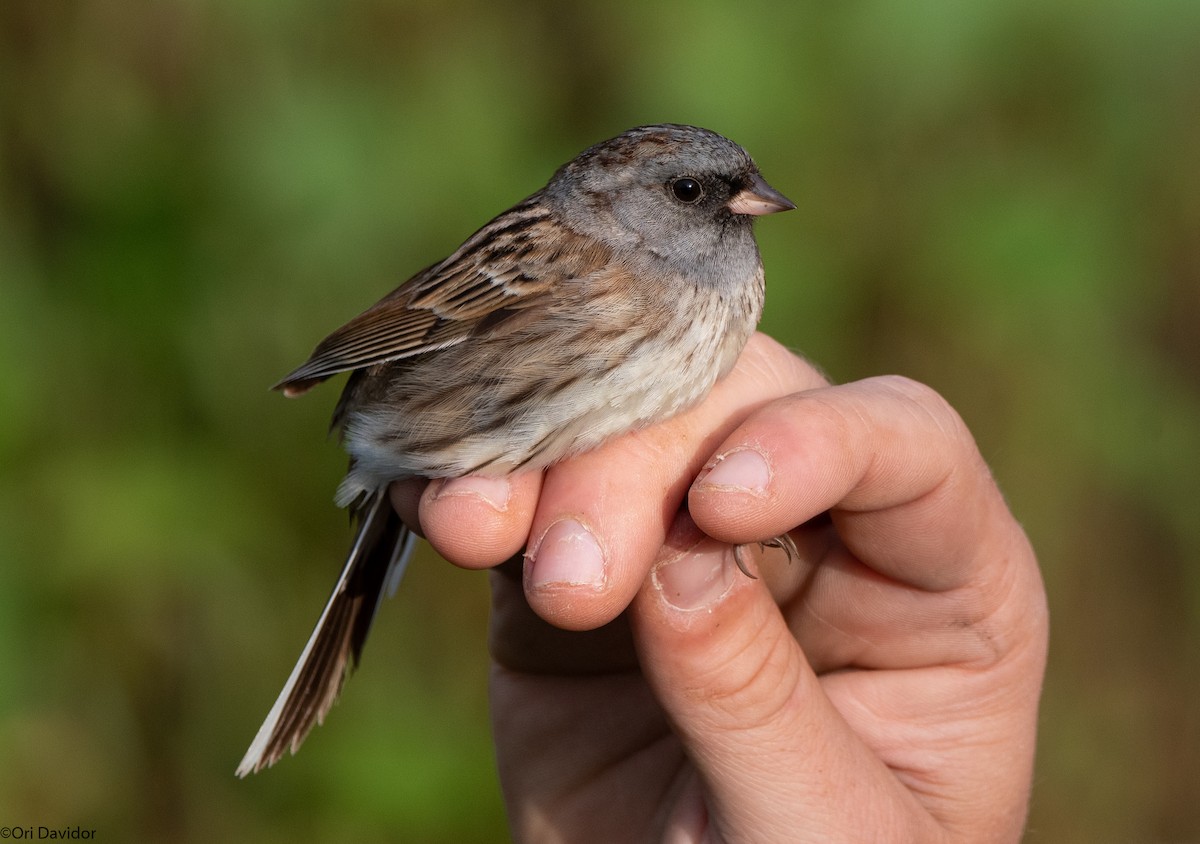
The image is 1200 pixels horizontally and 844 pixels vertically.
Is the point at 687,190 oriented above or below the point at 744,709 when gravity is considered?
above

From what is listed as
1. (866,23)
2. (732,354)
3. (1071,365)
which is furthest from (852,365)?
(732,354)

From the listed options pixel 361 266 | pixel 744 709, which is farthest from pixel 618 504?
pixel 361 266

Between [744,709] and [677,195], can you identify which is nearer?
[744,709]

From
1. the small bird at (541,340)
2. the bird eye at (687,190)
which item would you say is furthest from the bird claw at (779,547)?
the bird eye at (687,190)
